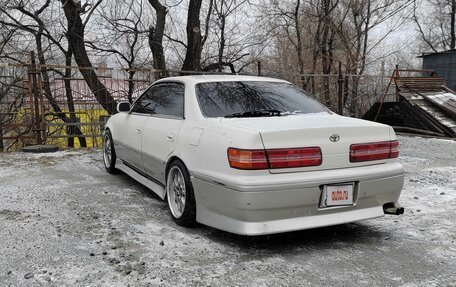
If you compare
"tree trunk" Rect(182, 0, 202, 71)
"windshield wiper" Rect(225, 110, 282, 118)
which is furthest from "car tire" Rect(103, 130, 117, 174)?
"tree trunk" Rect(182, 0, 202, 71)

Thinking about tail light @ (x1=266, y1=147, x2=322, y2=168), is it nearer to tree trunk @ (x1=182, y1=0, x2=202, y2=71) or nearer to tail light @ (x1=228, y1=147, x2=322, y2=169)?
tail light @ (x1=228, y1=147, x2=322, y2=169)

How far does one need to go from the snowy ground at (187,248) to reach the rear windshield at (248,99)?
1.18 m

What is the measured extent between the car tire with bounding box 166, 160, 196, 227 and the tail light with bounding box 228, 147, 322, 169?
0.67 metres

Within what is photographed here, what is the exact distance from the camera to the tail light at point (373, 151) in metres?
3.50

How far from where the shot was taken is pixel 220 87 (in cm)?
434

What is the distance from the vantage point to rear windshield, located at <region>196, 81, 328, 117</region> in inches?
159

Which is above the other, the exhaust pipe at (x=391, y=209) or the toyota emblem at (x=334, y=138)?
the toyota emblem at (x=334, y=138)

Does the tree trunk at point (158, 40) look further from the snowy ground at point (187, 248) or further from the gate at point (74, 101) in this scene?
the snowy ground at point (187, 248)

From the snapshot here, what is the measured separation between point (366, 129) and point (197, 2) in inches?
473

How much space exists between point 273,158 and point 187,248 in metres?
1.05

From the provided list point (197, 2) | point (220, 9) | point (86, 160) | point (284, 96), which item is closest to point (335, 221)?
point (284, 96)

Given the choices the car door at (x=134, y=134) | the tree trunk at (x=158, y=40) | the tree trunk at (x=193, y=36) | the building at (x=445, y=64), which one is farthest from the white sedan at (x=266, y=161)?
the building at (x=445, y=64)

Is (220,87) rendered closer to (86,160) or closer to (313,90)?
(86,160)

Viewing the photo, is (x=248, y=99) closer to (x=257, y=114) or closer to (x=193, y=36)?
(x=257, y=114)
